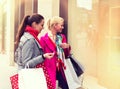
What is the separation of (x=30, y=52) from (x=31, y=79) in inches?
12.4

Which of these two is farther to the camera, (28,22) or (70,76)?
(70,76)

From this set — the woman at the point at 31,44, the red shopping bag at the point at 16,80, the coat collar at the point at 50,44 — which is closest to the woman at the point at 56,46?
the coat collar at the point at 50,44

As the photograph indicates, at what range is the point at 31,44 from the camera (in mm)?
4285

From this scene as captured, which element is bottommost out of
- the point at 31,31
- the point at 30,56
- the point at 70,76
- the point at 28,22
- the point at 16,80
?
the point at 70,76

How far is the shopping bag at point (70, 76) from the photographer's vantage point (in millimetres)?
5102

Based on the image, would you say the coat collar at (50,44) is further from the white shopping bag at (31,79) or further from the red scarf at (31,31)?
the white shopping bag at (31,79)

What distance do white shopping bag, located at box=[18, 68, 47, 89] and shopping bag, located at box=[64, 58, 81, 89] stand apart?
2.87 feet

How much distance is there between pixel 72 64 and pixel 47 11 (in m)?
2.35

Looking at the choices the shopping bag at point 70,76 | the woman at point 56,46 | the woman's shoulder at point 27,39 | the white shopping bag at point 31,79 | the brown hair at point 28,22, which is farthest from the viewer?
the shopping bag at point 70,76

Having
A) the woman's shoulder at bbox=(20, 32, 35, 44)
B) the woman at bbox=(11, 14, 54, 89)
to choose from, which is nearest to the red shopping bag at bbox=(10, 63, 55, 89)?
the woman at bbox=(11, 14, 54, 89)

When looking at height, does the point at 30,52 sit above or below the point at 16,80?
above

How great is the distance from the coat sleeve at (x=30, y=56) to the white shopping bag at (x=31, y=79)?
0.07m

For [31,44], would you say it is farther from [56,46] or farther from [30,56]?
[56,46]

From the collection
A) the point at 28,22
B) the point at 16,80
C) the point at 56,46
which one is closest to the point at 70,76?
the point at 56,46
